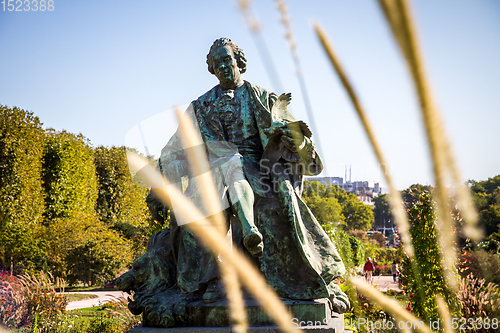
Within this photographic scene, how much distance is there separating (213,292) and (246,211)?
703 millimetres

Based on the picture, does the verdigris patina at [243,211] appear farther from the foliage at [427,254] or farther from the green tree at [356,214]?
the foliage at [427,254]

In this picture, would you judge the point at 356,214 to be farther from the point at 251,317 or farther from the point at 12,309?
the point at 251,317

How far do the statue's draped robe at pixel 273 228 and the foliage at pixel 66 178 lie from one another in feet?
49.8


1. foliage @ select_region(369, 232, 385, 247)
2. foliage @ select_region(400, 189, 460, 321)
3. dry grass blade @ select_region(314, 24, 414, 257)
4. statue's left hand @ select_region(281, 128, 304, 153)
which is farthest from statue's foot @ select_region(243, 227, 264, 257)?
foliage @ select_region(369, 232, 385, 247)

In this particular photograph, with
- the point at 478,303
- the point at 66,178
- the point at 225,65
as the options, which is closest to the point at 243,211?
the point at 225,65

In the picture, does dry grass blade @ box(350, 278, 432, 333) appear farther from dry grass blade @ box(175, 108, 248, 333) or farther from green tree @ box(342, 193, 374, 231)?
green tree @ box(342, 193, 374, 231)

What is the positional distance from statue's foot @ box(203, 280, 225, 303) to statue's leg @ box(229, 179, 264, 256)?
48cm

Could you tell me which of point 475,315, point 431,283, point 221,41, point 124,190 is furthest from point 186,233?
point 124,190

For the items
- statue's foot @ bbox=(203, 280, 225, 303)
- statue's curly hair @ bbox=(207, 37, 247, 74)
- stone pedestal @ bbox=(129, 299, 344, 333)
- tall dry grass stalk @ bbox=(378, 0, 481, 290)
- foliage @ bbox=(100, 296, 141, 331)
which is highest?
statue's curly hair @ bbox=(207, 37, 247, 74)

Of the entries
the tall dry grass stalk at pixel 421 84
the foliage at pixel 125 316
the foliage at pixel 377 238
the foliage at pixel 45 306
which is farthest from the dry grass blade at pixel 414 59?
the foliage at pixel 377 238

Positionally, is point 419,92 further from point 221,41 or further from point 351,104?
point 221,41

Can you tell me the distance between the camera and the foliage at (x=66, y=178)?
17.9 meters

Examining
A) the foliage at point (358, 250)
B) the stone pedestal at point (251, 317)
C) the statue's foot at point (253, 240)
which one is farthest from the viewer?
A: the foliage at point (358, 250)

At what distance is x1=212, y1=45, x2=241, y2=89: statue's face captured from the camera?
413 centimetres
